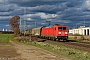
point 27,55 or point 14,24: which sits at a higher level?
point 14,24

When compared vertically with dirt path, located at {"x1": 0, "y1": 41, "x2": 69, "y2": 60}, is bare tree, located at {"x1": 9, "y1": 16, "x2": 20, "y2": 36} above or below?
above

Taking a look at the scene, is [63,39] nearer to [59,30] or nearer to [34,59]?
[59,30]

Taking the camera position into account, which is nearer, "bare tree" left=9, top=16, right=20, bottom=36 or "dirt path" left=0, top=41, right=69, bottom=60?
"dirt path" left=0, top=41, right=69, bottom=60

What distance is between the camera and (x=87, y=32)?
11275cm

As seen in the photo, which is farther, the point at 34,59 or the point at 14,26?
the point at 14,26

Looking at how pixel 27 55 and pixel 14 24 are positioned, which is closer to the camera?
pixel 27 55

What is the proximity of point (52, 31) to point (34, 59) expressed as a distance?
35717 millimetres

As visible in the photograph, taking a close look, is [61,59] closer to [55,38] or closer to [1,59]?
[1,59]

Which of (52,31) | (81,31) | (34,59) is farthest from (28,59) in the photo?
Answer: (81,31)

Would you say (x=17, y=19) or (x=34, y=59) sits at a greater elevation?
(x=17, y=19)

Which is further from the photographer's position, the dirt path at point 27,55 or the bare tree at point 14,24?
the bare tree at point 14,24

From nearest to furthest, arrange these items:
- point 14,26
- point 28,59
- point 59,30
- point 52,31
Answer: point 28,59 < point 59,30 < point 52,31 < point 14,26

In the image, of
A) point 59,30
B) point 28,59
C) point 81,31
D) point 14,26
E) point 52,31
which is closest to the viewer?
point 28,59

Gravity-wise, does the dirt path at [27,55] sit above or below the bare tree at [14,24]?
below
